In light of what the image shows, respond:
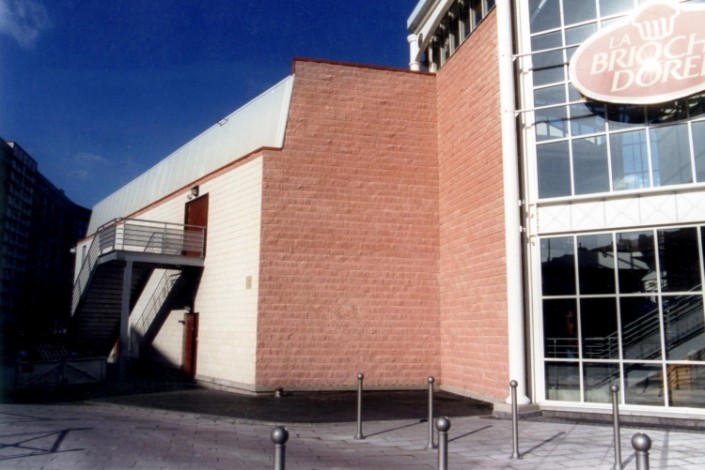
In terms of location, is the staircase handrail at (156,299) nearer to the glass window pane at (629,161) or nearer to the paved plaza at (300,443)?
the paved plaza at (300,443)

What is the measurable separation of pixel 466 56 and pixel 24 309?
29183mm

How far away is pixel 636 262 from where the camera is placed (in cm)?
1152

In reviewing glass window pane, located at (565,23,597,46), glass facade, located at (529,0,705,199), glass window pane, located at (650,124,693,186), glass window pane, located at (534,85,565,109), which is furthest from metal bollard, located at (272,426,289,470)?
glass window pane, located at (565,23,597,46)

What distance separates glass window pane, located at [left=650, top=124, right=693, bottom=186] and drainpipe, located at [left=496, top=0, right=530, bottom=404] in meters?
2.76

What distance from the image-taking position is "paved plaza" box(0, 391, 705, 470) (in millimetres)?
7648

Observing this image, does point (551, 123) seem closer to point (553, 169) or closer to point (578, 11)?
point (553, 169)

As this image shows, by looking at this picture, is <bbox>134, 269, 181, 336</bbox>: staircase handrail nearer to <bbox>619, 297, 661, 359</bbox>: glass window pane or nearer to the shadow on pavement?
the shadow on pavement

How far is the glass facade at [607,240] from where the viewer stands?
35.9ft

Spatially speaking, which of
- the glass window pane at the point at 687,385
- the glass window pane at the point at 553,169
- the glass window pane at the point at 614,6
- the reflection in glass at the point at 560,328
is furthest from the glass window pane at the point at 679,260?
the glass window pane at the point at 614,6

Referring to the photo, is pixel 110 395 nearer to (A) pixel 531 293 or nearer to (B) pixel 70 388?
(B) pixel 70 388

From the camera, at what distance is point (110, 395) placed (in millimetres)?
14703

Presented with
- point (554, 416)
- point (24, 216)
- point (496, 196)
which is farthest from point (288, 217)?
point (24, 216)

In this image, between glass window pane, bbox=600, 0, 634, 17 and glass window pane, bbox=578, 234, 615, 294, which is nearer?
glass window pane, bbox=578, 234, 615, 294

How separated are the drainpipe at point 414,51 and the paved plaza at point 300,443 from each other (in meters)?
13.4
